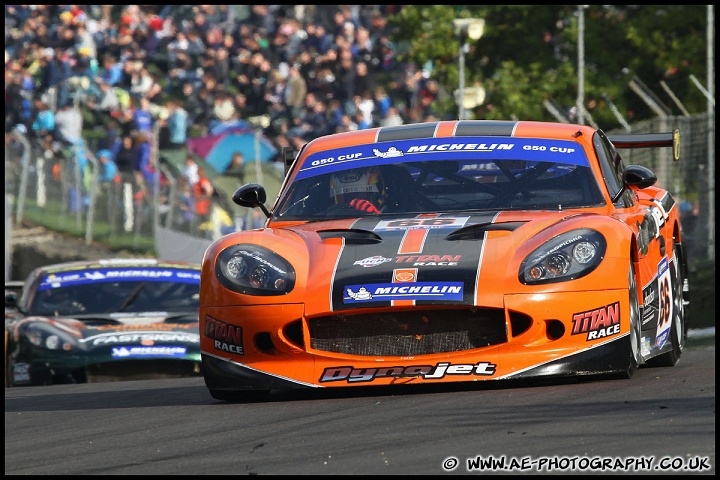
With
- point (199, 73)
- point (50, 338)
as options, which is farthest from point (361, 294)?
point (199, 73)

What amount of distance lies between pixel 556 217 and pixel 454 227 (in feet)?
1.66

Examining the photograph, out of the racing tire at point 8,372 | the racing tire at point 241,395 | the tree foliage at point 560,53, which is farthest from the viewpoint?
the tree foliage at point 560,53

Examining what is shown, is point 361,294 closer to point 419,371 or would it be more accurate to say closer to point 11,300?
point 419,371

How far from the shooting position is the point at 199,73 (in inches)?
1116

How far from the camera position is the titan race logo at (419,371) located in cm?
678

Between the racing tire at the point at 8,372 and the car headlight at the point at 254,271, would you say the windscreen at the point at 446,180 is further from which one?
the racing tire at the point at 8,372

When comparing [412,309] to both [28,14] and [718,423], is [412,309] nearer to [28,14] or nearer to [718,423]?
[718,423]

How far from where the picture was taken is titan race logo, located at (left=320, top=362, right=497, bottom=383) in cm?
678

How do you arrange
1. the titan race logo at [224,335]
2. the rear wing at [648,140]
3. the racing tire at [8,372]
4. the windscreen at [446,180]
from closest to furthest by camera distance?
the titan race logo at [224,335]
the windscreen at [446,180]
the rear wing at [648,140]
the racing tire at [8,372]

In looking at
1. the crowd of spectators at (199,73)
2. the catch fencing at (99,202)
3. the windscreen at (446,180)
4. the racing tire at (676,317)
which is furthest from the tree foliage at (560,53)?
the windscreen at (446,180)

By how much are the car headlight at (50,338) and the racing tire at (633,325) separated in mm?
5487

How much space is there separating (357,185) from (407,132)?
59 centimetres

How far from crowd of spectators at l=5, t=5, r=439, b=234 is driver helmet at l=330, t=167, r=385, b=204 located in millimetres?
16573

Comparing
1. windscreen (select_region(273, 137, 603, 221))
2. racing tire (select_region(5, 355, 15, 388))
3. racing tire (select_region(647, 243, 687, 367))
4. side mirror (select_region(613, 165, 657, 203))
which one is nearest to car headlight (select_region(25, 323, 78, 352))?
racing tire (select_region(5, 355, 15, 388))
